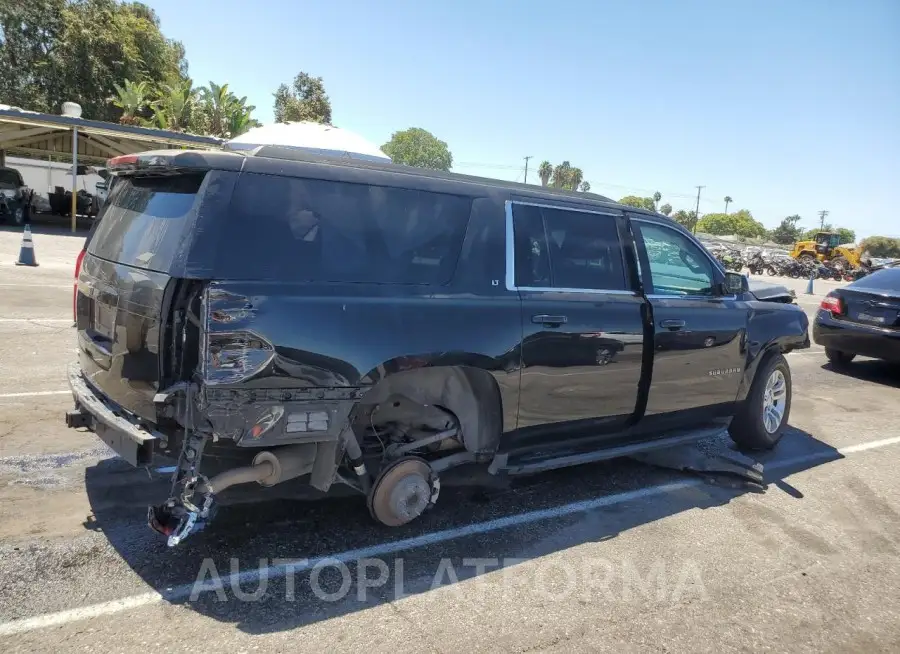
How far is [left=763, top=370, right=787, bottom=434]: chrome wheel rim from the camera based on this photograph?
230 inches

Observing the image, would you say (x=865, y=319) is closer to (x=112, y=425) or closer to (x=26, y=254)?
(x=112, y=425)

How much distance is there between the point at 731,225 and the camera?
110500 mm

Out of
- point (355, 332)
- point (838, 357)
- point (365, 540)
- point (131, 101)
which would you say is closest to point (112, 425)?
point (355, 332)

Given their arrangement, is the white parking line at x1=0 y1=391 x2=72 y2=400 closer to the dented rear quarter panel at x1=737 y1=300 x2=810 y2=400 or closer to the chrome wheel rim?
the dented rear quarter panel at x1=737 y1=300 x2=810 y2=400

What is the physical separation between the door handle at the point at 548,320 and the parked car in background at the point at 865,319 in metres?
6.91

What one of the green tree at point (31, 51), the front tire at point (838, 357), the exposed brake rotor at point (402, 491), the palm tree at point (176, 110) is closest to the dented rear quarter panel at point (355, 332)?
the exposed brake rotor at point (402, 491)

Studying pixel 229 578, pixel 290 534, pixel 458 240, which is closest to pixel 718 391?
pixel 458 240

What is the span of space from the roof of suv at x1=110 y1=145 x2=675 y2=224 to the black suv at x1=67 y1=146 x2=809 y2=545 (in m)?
0.01

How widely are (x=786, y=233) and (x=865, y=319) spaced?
96919 mm

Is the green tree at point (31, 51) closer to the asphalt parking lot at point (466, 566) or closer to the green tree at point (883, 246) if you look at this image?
the asphalt parking lot at point (466, 566)

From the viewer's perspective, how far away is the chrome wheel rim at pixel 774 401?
5830 mm

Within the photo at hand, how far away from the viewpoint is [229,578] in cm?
326

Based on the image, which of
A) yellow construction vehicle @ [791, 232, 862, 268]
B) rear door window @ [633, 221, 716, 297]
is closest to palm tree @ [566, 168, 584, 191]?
yellow construction vehicle @ [791, 232, 862, 268]

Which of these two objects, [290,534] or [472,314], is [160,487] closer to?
[290,534]
